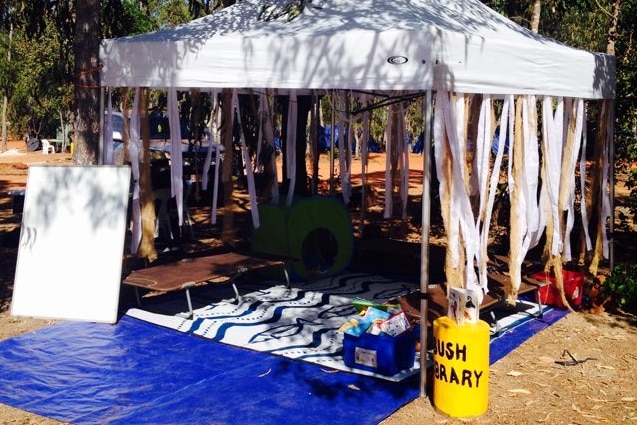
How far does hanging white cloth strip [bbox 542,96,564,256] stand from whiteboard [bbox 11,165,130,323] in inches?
142

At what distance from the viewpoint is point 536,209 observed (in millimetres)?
6641

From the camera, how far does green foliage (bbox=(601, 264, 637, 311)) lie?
24.5 ft

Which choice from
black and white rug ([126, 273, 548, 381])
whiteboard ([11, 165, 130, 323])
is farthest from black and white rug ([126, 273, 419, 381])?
whiteboard ([11, 165, 130, 323])

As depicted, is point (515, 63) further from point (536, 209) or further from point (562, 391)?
point (562, 391)

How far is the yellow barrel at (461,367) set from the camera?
5039 mm

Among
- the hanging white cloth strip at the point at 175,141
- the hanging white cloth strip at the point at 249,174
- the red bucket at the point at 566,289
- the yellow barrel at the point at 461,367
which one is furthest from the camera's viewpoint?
the hanging white cloth strip at the point at 249,174

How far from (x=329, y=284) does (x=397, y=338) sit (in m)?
2.81

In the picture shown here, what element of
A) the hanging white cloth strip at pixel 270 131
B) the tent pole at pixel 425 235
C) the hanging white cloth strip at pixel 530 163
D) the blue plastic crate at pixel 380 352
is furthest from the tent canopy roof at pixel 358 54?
the blue plastic crate at pixel 380 352

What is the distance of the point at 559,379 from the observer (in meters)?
5.93

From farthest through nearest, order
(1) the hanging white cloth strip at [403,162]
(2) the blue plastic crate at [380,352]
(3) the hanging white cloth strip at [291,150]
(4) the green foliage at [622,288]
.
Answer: (1) the hanging white cloth strip at [403,162] → (3) the hanging white cloth strip at [291,150] → (4) the green foliage at [622,288] → (2) the blue plastic crate at [380,352]

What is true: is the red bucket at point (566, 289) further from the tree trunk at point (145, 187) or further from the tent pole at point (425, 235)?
the tree trunk at point (145, 187)

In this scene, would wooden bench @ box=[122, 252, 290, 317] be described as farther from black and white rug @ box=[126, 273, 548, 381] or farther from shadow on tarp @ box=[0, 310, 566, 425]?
shadow on tarp @ box=[0, 310, 566, 425]

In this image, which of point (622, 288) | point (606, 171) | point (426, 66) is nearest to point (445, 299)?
point (622, 288)

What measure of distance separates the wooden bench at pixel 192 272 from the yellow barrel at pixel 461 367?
8.22ft
